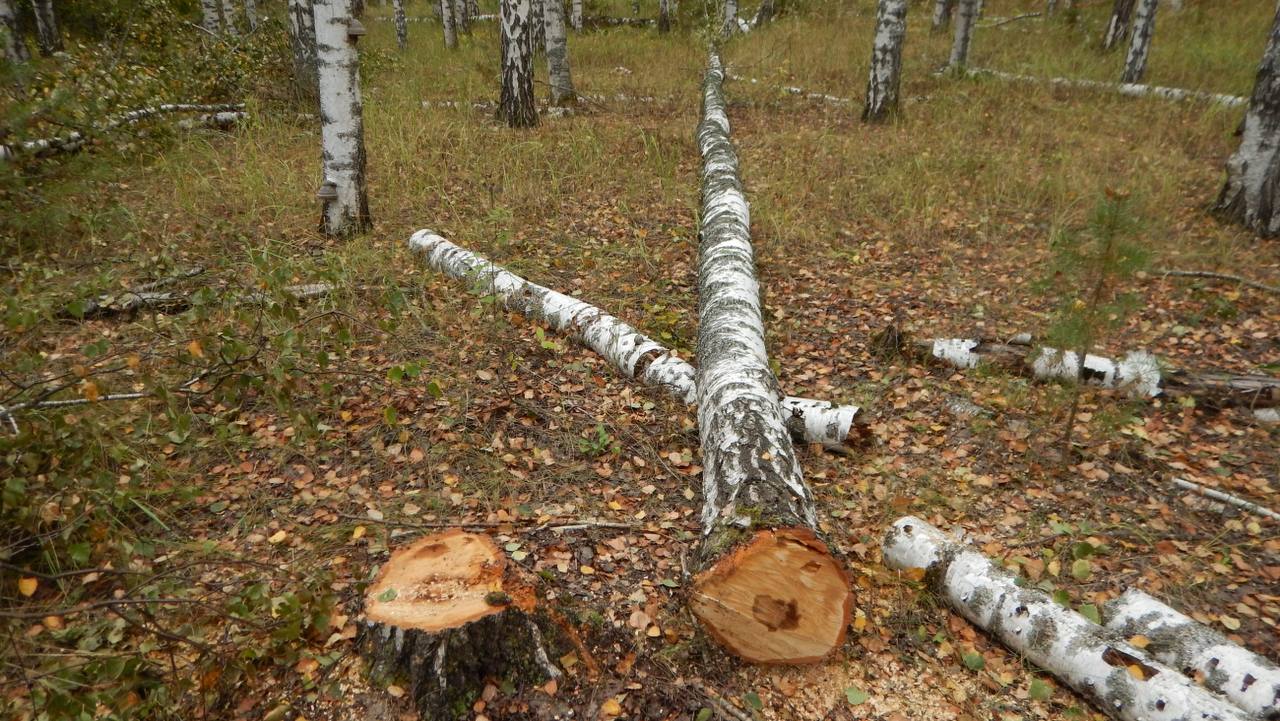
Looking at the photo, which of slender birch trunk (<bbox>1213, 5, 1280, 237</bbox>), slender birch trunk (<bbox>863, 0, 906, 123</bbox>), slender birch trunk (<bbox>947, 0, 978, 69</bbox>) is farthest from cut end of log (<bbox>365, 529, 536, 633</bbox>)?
slender birch trunk (<bbox>947, 0, 978, 69</bbox>)

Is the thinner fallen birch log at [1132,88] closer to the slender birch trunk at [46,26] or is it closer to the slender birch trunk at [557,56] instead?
the slender birch trunk at [557,56]

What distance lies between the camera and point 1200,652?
2.57 m

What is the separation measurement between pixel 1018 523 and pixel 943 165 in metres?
5.73

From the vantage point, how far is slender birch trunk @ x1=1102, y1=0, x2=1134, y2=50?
13016mm

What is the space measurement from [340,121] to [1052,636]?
20.1 ft

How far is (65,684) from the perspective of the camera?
240cm

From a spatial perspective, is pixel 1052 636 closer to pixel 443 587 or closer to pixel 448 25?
pixel 443 587

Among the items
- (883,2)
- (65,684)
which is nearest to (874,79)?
(883,2)

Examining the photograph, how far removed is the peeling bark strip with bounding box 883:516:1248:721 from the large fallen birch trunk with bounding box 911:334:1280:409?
161 centimetres

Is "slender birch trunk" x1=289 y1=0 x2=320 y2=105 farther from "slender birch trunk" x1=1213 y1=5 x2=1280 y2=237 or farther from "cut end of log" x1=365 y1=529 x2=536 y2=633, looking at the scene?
"slender birch trunk" x1=1213 y1=5 x2=1280 y2=237

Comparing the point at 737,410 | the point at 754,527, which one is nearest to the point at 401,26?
the point at 737,410

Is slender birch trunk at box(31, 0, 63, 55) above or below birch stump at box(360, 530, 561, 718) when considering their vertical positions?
above

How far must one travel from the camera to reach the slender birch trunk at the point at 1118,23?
13.0 m

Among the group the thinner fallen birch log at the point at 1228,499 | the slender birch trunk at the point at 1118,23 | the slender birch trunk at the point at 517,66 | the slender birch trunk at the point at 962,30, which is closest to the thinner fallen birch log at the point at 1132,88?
the slender birch trunk at the point at 962,30
